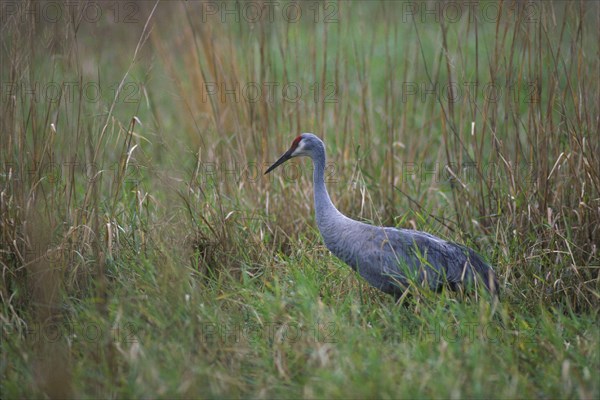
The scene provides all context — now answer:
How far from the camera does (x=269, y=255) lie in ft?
16.1

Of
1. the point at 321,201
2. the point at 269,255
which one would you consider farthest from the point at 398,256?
the point at 269,255

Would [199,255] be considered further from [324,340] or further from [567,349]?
[567,349]

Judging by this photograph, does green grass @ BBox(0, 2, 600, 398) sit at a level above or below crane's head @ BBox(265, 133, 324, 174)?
below

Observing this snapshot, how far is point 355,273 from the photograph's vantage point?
4.71 meters

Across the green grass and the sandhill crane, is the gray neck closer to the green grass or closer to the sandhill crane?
the sandhill crane

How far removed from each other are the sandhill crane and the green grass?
0.16 metres

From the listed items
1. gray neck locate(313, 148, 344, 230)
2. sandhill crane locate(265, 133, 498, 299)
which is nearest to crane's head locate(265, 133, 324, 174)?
gray neck locate(313, 148, 344, 230)

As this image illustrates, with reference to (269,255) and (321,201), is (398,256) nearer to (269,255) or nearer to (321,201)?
(321,201)

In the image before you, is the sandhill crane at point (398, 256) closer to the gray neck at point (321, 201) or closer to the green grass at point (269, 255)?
the gray neck at point (321, 201)

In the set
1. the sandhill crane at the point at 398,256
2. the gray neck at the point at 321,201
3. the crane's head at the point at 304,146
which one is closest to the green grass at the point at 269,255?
the sandhill crane at the point at 398,256

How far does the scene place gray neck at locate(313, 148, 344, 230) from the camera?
4562 mm

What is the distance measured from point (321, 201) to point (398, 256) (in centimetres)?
62

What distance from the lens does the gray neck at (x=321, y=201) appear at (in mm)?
4562

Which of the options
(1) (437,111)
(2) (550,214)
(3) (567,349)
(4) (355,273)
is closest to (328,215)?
(4) (355,273)
